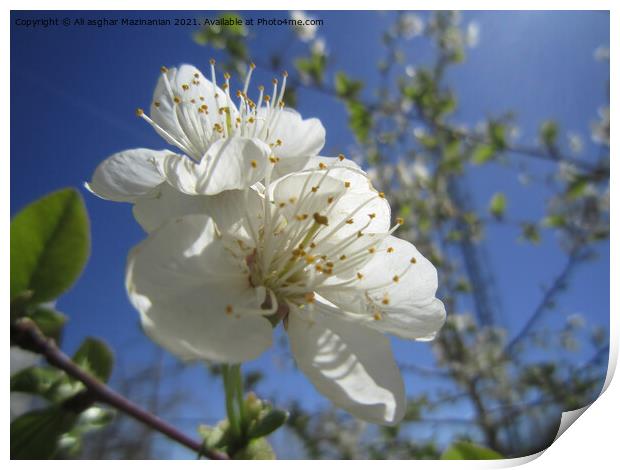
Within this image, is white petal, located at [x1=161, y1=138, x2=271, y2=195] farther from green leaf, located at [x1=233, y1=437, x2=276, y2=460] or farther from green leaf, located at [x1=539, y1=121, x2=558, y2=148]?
green leaf, located at [x1=539, y1=121, x2=558, y2=148]

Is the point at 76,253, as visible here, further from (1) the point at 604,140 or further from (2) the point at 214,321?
(1) the point at 604,140

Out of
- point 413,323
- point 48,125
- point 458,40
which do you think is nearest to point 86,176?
point 48,125

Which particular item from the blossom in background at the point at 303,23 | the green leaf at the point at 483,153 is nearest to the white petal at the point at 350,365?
the blossom in background at the point at 303,23

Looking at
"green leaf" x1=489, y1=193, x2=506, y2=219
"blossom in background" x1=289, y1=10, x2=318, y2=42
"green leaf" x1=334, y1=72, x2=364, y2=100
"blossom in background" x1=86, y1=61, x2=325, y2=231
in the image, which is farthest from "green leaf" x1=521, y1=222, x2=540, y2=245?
"blossom in background" x1=86, y1=61, x2=325, y2=231

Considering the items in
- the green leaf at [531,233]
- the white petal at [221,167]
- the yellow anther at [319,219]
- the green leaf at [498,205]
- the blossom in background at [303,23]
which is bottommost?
the green leaf at [531,233]

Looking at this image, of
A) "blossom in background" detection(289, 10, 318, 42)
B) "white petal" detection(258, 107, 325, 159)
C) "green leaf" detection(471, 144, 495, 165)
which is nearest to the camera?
"white petal" detection(258, 107, 325, 159)

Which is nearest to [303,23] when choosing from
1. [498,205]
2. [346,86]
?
[346,86]

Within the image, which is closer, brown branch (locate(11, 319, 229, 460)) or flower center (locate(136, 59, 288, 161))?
brown branch (locate(11, 319, 229, 460))

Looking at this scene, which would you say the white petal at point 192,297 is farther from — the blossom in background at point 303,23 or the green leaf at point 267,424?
the blossom in background at point 303,23
